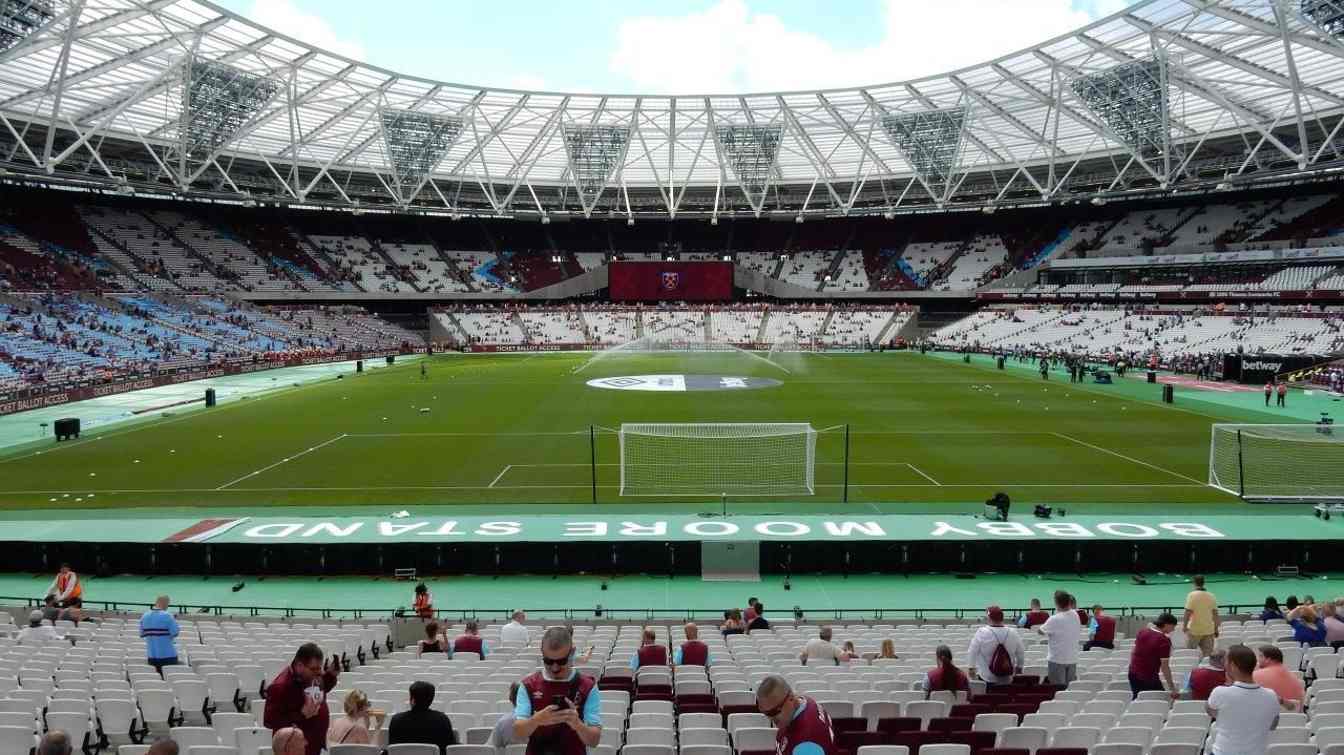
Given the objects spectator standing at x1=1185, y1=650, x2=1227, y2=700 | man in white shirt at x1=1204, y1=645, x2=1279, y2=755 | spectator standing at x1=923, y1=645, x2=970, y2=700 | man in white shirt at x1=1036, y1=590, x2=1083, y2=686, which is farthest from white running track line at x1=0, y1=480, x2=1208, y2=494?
man in white shirt at x1=1204, y1=645, x2=1279, y2=755

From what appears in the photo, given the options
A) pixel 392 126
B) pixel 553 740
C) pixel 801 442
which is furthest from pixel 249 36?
pixel 553 740

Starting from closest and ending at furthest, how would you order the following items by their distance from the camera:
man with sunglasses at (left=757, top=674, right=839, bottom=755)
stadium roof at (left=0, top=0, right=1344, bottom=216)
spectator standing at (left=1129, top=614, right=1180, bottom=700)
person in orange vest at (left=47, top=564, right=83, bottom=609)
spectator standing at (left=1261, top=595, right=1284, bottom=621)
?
man with sunglasses at (left=757, top=674, right=839, bottom=755) → spectator standing at (left=1129, top=614, right=1180, bottom=700) → spectator standing at (left=1261, top=595, right=1284, bottom=621) → person in orange vest at (left=47, top=564, right=83, bottom=609) → stadium roof at (left=0, top=0, right=1344, bottom=216)

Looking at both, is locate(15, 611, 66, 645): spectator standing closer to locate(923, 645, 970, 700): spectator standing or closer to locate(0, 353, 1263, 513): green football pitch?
locate(0, 353, 1263, 513): green football pitch

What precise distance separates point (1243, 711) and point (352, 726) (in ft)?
19.4

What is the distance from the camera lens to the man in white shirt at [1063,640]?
8539mm

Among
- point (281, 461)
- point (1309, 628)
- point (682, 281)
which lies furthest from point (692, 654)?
point (682, 281)

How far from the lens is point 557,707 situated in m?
3.95

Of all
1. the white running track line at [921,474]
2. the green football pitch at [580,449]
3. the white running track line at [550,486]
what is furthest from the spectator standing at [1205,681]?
the white running track line at [921,474]

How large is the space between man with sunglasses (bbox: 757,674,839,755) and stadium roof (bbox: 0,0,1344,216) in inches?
2058

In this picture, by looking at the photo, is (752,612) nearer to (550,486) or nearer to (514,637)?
(514,637)

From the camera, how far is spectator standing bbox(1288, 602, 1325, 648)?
31.6 ft

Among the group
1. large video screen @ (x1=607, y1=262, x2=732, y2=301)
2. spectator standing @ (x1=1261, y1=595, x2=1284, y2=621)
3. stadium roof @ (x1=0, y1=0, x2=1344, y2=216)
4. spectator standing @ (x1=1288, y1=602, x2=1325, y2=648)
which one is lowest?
spectator standing @ (x1=1261, y1=595, x2=1284, y2=621)

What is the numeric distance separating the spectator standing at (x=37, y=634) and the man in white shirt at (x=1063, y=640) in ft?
40.6

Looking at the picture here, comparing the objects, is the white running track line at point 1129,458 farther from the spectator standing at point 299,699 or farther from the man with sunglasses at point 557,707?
the spectator standing at point 299,699
